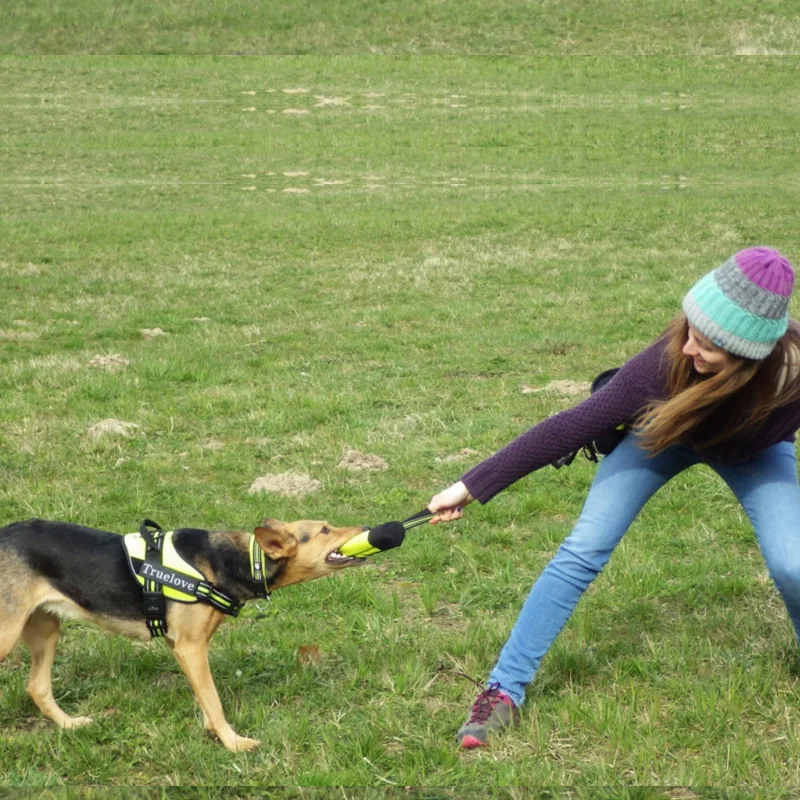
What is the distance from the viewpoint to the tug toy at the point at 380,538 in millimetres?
4672

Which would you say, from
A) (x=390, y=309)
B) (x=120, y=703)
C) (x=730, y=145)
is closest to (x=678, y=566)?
(x=120, y=703)

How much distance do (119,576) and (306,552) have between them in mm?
835

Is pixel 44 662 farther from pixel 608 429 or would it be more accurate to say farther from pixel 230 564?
pixel 608 429

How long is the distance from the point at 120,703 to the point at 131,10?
127 ft

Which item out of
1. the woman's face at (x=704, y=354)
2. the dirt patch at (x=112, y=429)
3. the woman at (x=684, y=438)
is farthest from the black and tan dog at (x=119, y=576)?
the dirt patch at (x=112, y=429)

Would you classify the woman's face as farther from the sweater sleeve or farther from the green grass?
the green grass

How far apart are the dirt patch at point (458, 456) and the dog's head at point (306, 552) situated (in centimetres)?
352

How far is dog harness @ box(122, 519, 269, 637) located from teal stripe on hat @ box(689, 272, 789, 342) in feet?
7.20

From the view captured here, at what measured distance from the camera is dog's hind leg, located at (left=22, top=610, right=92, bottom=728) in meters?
4.91

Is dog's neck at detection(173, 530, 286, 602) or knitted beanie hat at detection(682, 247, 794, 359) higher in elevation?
knitted beanie hat at detection(682, 247, 794, 359)

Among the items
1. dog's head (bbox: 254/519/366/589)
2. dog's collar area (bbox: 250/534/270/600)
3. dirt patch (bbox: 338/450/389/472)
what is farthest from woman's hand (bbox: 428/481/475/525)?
dirt patch (bbox: 338/450/389/472)

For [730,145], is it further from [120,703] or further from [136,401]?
[120,703]

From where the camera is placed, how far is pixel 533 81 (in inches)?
1454

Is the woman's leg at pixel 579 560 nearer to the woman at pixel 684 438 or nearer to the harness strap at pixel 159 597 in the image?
the woman at pixel 684 438
